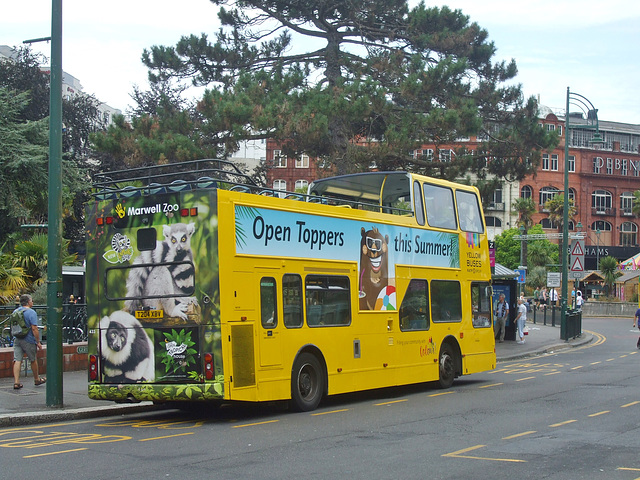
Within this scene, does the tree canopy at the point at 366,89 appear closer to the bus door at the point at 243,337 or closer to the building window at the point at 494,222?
the bus door at the point at 243,337

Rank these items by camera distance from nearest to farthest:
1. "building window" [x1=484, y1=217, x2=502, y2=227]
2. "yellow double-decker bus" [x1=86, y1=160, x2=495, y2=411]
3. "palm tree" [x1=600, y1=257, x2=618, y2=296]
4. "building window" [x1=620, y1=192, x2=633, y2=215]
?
"yellow double-decker bus" [x1=86, y1=160, x2=495, y2=411], "palm tree" [x1=600, y1=257, x2=618, y2=296], "building window" [x1=484, y1=217, x2=502, y2=227], "building window" [x1=620, y1=192, x2=633, y2=215]

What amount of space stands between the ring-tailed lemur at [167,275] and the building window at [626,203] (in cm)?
10431

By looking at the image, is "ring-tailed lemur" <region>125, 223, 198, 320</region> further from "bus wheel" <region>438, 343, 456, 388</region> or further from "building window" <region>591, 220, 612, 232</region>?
"building window" <region>591, 220, 612, 232</region>

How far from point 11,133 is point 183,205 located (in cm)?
1563

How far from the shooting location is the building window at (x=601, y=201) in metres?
107

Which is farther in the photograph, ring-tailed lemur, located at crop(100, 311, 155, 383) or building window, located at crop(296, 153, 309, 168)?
building window, located at crop(296, 153, 309, 168)

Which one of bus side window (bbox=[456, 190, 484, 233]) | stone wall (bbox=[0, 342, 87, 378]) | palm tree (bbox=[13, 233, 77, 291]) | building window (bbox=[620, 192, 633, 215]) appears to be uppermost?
building window (bbox=[620, 192, 633, 215])

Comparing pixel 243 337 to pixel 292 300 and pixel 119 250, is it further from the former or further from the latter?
pixel 119 250

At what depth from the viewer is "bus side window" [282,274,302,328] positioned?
1323 centimetres

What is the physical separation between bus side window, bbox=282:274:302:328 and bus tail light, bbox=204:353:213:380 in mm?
1667

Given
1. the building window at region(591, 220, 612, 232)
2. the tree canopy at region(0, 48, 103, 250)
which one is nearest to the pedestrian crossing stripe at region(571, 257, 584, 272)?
the tree canopy at region(0, 48, 103, 250)

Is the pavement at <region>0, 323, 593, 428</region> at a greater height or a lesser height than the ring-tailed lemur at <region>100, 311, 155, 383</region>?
lesser

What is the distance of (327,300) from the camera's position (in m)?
14.3

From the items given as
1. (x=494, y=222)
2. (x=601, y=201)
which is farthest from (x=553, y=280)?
(x=601, y=201)
